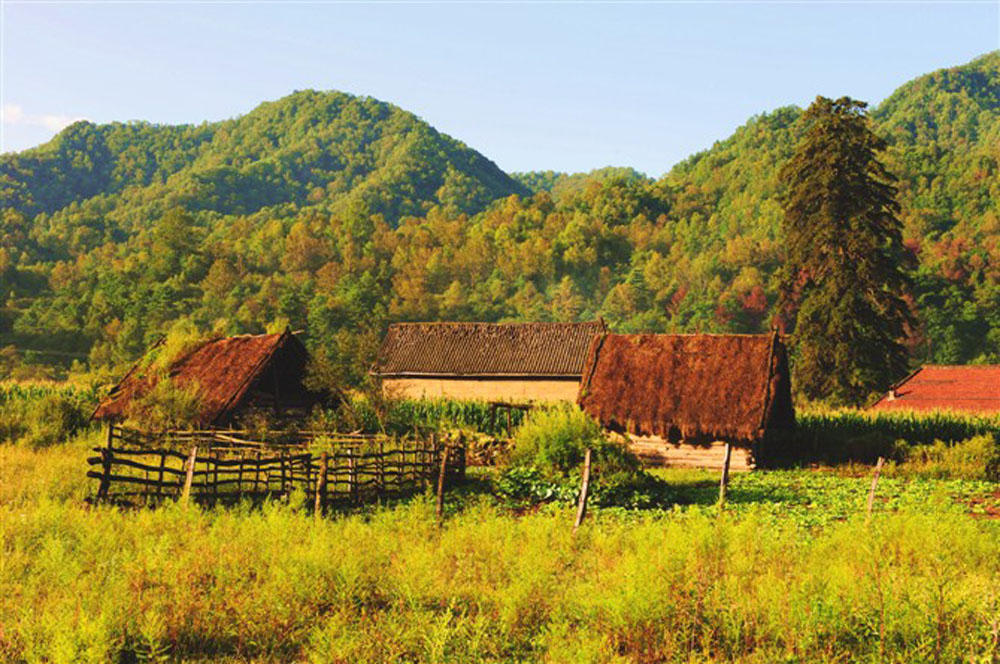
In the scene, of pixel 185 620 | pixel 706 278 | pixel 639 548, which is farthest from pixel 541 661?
pixel 706 278

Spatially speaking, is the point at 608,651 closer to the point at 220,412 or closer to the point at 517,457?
the point at 517,457

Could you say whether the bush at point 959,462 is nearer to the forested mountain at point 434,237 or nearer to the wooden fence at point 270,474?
the wooden fence at point 270,474

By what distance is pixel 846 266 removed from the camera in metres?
37.1

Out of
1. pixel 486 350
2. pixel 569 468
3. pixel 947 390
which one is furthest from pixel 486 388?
pixel 569 468

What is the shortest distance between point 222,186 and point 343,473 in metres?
150

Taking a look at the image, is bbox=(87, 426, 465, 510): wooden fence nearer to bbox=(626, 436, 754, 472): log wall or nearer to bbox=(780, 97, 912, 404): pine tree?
bbox=(626, 436, 754, 472): log wall

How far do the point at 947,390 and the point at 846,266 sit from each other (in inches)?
380

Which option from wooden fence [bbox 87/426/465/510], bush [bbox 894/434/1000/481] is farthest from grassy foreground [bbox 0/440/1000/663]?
bush [bbox 894/434/1000/481]

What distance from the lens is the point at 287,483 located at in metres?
19.6

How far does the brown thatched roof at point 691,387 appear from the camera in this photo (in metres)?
27.0

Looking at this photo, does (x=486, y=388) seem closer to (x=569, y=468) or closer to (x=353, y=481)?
(x=569, y=468)

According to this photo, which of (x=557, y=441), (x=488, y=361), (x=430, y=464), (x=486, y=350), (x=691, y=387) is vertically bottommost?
(x=430, y=464)

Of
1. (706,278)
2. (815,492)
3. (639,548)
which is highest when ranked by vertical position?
(706,278)

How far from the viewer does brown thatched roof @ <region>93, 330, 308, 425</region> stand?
28000mm
